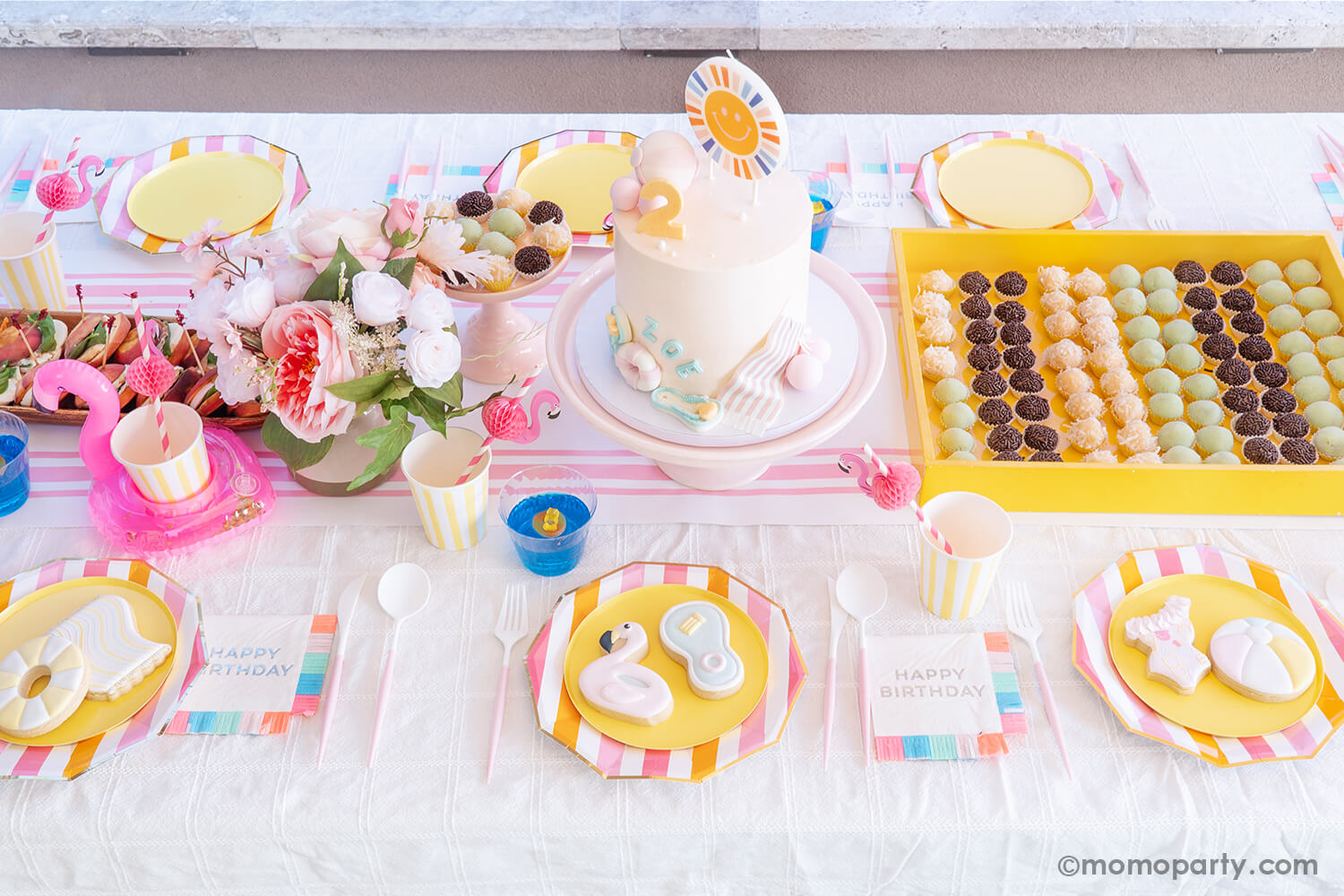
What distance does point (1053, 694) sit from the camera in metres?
1.29

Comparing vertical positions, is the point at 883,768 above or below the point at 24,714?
below

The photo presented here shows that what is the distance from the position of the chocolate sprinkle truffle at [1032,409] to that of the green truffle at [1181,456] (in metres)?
0.17

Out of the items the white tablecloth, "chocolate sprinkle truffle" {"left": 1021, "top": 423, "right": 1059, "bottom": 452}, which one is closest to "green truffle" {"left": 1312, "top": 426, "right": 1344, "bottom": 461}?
"chocolate sprinkle truffle" {"left": 1021, "top": 423, "right": 1059, "bottom": 452}

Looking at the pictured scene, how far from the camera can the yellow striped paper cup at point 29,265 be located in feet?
5.37

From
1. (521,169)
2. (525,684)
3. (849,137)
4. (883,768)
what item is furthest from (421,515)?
(849,137)

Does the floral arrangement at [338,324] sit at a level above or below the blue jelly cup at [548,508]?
above

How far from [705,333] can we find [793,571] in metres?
0.34

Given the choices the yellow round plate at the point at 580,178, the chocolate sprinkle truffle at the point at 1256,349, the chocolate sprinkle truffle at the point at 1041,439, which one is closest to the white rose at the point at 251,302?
the yellow round plate at the point at 580,178

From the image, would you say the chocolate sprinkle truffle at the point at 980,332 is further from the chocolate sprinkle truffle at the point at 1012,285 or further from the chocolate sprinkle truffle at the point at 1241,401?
the chocolate sprinkle truffle at the point at 1241,401

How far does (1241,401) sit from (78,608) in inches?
60.9

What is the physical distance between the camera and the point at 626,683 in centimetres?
125

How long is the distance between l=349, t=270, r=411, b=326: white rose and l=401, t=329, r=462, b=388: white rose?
0.04 metres

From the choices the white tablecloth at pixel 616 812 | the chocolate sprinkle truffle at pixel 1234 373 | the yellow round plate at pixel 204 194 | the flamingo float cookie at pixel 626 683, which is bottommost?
the white tablecloth at pixel 616 812

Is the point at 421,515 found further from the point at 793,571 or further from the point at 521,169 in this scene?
the point at 521,169
